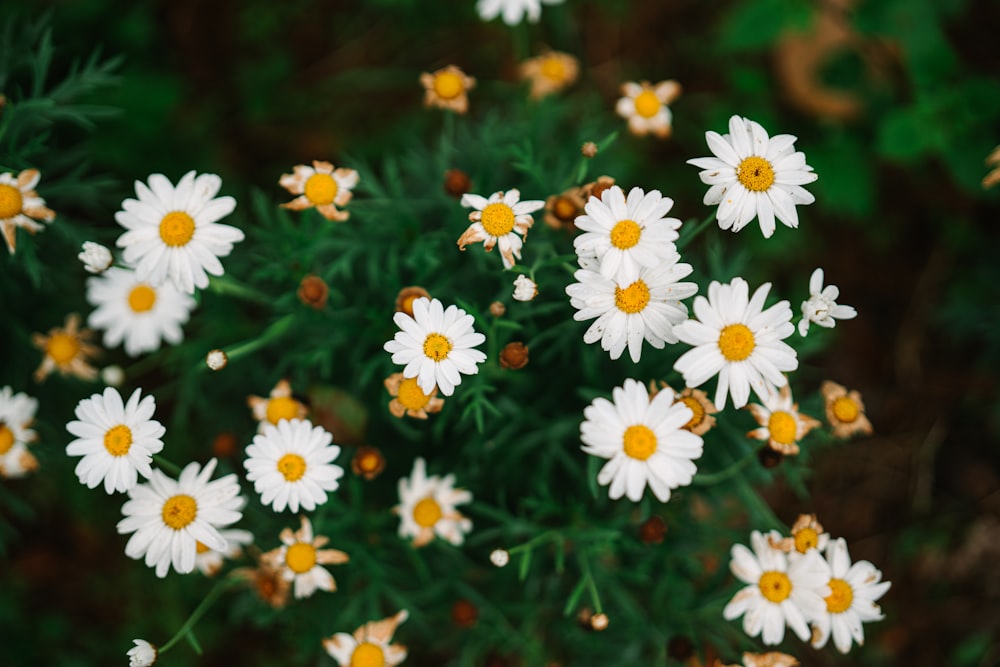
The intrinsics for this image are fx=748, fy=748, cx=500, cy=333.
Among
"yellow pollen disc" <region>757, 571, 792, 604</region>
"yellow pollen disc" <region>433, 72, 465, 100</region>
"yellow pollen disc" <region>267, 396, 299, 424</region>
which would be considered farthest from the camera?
"yellow pollen disc" <region>433, 72, 465, 100</region>

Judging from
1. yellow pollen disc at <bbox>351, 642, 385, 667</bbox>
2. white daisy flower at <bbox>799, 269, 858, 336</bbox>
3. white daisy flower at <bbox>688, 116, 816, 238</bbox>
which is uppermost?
white daisy flower at <bbox>688, 116, 816, 238</bbox>

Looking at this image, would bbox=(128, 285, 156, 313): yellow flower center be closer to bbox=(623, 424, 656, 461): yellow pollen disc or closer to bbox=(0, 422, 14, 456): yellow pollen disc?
bbox=(0, 422, 14, 456): yellow pollen disc

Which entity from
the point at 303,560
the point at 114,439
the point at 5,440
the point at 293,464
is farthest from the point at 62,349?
the point at 303,560

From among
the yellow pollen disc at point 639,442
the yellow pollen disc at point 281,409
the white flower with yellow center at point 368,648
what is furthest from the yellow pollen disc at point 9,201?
the yellow pollen disc at point 639,442

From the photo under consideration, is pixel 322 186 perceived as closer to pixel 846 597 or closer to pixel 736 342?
pixel 736 342

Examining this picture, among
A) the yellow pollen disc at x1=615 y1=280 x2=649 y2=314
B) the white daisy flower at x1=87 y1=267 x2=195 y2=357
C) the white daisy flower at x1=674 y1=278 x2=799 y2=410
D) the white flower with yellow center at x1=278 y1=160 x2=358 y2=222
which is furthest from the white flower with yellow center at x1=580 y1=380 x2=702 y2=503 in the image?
the white daisy flower at x1=87 y1=267 x2=195 y2=357

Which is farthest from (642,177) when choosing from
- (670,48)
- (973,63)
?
(973,63)
